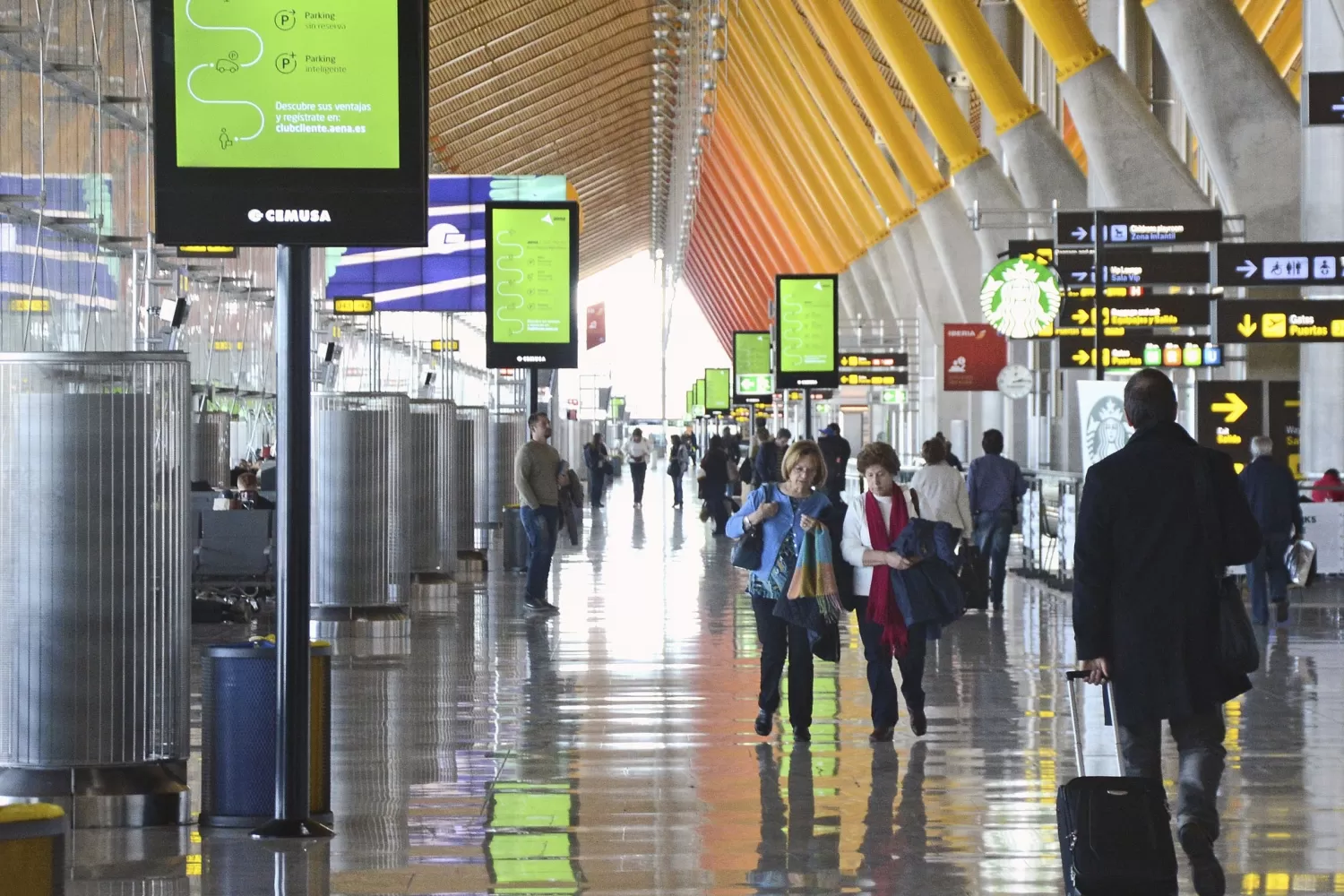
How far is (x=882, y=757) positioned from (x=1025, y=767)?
2.29 ft

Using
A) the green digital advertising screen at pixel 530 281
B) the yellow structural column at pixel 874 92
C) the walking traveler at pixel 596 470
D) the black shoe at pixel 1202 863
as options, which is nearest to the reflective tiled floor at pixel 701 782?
the black shoe at pixel 1202 863

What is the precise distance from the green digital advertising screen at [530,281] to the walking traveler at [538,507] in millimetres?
1828

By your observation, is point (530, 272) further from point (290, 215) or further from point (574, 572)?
point (290, 215)

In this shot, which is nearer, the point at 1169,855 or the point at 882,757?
the point at 1169,855

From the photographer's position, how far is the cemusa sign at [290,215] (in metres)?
6.95

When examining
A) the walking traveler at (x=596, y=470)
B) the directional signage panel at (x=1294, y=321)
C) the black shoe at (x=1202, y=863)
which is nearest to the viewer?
the black shoe at (x=1202, y=863)

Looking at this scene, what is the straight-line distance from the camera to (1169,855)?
208 inches

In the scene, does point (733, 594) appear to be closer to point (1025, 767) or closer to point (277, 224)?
point (1025, 767)

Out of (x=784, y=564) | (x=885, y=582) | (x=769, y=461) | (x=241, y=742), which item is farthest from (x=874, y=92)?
(x=241, y=742)

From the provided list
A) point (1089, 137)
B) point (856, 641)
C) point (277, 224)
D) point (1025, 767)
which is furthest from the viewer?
point (1089, 137)

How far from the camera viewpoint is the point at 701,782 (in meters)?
8.23

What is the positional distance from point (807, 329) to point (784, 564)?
14.5 meters

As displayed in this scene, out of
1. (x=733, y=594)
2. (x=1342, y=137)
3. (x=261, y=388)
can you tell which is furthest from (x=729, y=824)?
(x=261, y=388)

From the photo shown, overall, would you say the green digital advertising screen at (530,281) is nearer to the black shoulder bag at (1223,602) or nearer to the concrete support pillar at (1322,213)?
the concrete support pillar at (1322,213)
